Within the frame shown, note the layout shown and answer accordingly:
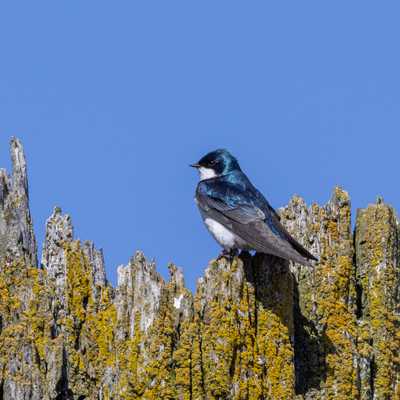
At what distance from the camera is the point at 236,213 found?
828cm

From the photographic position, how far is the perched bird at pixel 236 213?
717 cm

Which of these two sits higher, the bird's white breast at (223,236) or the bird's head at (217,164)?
the bird's head at (217,164)

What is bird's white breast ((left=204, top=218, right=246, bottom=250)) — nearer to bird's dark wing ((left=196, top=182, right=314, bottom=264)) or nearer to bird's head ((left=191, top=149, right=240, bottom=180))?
bird's dark wing ((left=196, top=182, right=314, bottom=264))

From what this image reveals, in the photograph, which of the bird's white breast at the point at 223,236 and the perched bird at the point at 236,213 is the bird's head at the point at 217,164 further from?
the bird's white breast at the point at 223,236

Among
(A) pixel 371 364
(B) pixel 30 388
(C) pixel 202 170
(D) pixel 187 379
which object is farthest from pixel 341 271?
(C) pixel 202 170

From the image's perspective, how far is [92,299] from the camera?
6.76m

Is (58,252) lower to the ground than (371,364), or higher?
higher

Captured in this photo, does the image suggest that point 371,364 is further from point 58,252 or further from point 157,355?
point 58,252

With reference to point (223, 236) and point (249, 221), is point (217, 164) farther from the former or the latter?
point (249, 221)

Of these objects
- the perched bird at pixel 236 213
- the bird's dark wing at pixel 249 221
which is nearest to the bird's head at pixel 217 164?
the perched bird at pixel 236 213

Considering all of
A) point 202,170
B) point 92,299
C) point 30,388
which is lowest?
point 30,388

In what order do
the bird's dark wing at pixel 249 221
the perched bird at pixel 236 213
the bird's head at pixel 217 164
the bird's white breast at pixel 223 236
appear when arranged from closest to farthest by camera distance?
the bird's dark wing at pixel 249 221 → the perched bird at pixel 236 213 → the bird's white breast at pixel 223 236 → the bird's head at pixel 217 164

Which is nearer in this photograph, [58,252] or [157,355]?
[157,355]

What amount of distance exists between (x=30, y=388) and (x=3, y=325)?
38 cm
